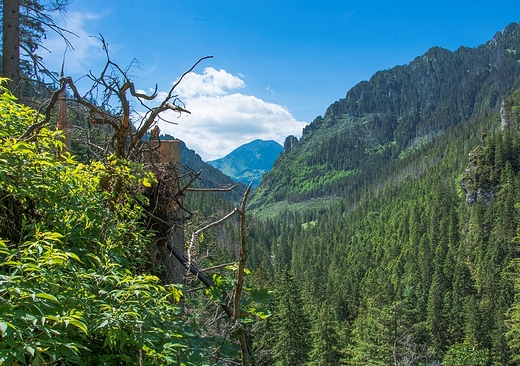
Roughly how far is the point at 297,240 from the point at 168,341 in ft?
370

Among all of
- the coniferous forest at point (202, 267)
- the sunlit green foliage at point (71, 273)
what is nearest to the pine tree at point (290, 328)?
the coniferous forest at point (202, 267)

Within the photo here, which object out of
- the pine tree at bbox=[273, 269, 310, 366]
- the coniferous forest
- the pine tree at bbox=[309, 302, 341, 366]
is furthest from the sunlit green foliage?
the pine tree at bbox=[309, 302, 341, 366]

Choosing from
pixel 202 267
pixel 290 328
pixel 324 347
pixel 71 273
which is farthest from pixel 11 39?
pixel 324 347

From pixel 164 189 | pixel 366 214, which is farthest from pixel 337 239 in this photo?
pixel 164 189

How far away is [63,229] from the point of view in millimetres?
2346

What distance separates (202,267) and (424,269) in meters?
56.3

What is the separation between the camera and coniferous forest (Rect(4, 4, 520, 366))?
1917mm

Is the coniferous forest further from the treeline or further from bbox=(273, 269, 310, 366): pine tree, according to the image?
the treeline

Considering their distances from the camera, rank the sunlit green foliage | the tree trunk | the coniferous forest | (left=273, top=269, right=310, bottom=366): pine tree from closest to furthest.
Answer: the sunlit green foliage < the coniferous forest < the tree trunk < (left=273, top=269, right=310, bottom=366): pine tree

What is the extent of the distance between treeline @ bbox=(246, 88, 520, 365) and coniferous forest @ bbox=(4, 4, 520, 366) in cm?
24

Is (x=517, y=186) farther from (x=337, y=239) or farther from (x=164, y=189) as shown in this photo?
(x=164, y=189)

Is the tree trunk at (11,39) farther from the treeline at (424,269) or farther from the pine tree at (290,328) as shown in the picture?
the pine tree at (290,328)

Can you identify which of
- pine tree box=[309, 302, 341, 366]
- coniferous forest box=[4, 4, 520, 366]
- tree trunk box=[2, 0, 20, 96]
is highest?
tree trunk box=[2, 0, 20, 96]

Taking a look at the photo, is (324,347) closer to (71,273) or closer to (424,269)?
(71,273)
